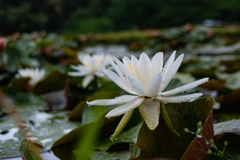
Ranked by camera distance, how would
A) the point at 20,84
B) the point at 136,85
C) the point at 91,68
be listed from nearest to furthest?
the point at 136,85, the point at 91,68, the point at 20,84

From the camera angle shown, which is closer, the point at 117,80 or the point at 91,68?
the point at 117,80

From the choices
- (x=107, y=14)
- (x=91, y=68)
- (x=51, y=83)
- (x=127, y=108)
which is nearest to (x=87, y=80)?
(x=91, y=68)

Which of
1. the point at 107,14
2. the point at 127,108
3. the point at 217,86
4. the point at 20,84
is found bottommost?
the point at 107,14

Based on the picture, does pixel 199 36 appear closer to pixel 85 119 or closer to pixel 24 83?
pixel 24 83

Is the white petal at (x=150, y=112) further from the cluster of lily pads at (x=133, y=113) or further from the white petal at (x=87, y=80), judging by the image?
the white petal at (x=87, y=80)

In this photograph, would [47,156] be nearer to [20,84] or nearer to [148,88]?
[148,88]

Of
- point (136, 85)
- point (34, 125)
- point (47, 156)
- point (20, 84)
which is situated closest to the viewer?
point (136, 85)

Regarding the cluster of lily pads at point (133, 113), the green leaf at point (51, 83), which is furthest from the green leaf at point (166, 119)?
the green leaf at point (51, 83)

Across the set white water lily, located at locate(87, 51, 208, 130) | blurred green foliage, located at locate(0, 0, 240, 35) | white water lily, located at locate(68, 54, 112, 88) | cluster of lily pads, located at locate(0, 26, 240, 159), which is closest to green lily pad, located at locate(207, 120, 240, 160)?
cluster of lily pads, located at locate(0, 26, 240, 159)
